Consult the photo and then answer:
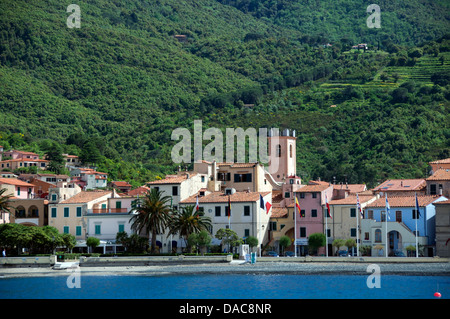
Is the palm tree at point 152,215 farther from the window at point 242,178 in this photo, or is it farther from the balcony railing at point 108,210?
the window at point 242,178

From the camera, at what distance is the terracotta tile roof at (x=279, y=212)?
8822cm

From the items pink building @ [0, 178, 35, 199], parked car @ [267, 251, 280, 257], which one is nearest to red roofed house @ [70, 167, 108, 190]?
pink building @ [0, 178, 35, 199]

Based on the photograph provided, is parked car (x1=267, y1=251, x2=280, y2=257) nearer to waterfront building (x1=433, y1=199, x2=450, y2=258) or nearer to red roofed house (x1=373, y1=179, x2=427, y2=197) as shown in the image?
red roofed house (x1=373, y1=179, x2=427, y2=197)

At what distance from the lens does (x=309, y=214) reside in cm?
8644

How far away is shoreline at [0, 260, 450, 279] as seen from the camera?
6944cm

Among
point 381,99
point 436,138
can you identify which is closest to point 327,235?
point 436,138

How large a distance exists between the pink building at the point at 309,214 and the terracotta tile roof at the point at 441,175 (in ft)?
34.3

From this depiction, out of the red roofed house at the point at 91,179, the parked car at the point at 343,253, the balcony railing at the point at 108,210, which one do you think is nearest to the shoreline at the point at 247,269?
the parked car at the point at 343,253

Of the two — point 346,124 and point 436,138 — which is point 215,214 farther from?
point 346,124

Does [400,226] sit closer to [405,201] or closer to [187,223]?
[405,201]

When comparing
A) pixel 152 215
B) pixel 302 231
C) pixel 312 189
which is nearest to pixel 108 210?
pixel 152 215

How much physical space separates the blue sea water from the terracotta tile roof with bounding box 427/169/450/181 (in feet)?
70.6

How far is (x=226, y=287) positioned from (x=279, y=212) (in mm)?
27995

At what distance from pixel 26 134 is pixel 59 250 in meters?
89.2
